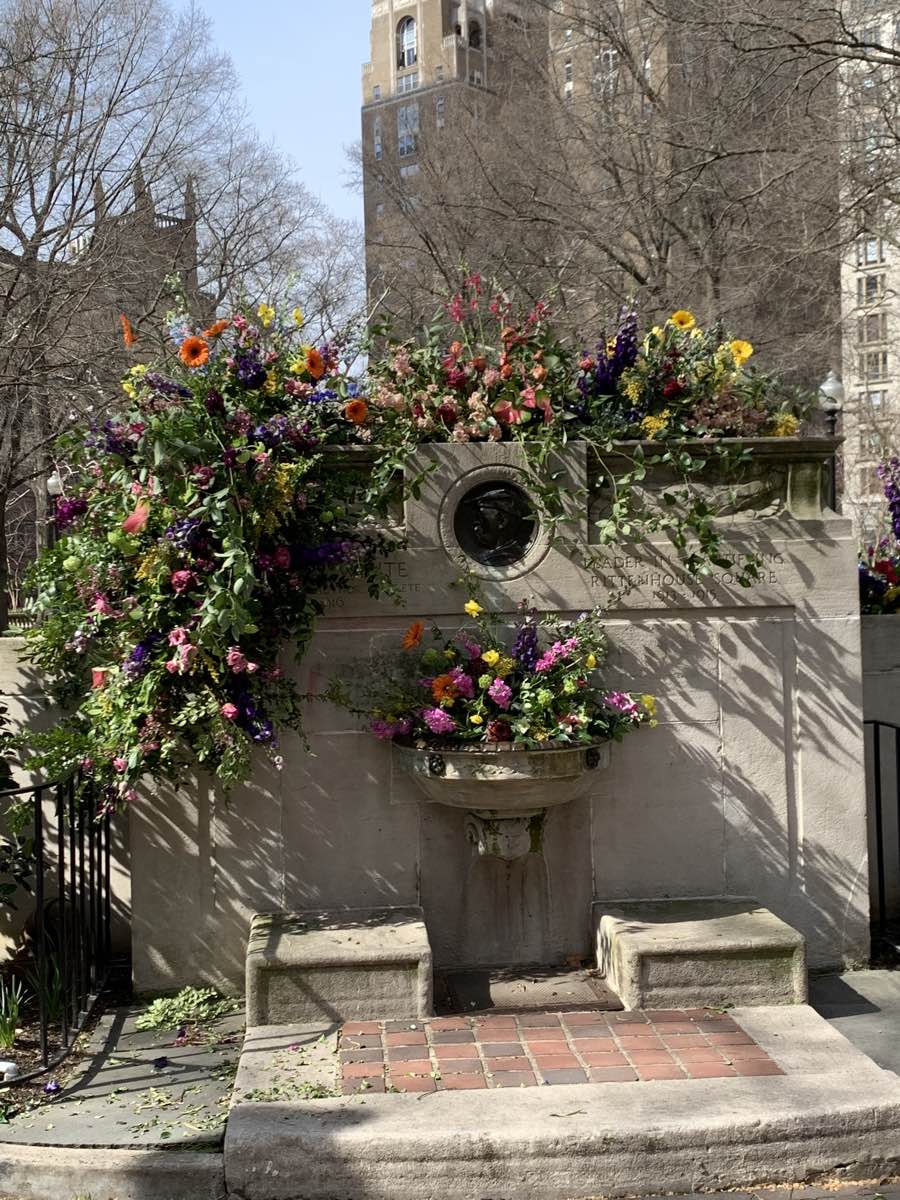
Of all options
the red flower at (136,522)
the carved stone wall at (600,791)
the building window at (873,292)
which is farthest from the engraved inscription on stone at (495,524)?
the building window at (873,292)

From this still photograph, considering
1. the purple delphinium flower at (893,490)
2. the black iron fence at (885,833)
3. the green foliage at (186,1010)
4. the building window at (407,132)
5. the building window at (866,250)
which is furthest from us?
the building window at (407,132)

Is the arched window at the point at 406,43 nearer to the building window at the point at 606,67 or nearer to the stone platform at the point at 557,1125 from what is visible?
the building window at the point at 606,67

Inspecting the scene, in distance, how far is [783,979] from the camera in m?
5.35

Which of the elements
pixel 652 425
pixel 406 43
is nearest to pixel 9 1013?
pixel 652 425

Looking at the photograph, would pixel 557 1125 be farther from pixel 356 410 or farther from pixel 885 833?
pixel 885 833

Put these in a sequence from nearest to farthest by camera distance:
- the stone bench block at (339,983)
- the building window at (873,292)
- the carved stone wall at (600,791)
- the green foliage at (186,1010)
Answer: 1. the stone bench block at (339,983)
2. the green foliage at (186,1010)
3. the carved stone wall at (600,791)
4. the building window at (873,292)

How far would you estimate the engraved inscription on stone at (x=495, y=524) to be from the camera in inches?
237

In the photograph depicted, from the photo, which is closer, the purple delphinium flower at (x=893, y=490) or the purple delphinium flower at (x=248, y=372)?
the purple delphinium flower at (x=248, y=372)

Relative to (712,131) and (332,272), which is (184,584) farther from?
(332,272)

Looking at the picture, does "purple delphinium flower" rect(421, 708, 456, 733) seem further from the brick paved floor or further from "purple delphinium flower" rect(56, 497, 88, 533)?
"purple delphinium flower" rect(56, 497, 88, 533)

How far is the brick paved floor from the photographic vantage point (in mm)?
4641

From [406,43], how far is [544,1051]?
5309 centimetres

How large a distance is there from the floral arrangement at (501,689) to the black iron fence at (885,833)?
1.70 metres

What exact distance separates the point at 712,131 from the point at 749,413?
11706mm
